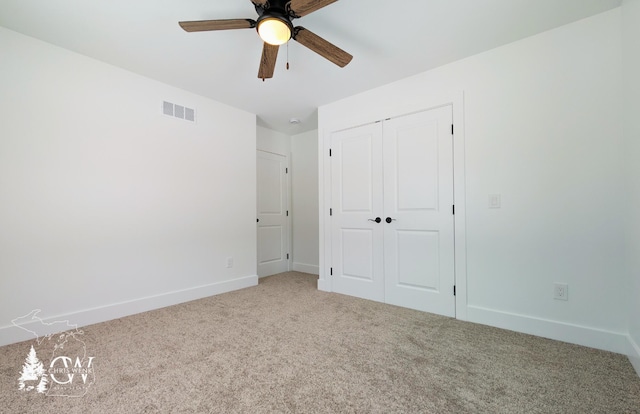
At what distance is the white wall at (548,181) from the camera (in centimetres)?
203

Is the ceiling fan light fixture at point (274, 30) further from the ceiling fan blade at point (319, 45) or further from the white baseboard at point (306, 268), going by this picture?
the white baseboard at point (306, 268)

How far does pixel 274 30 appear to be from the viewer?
1760 millimetres

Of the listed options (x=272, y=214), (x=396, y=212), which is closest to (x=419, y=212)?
(x=396, y=212)

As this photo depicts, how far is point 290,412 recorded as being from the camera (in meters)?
1.38

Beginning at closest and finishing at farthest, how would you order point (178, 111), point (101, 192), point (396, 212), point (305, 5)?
point (305, 5) → point (101, 192) → point (396, 212) → point (178, 111)

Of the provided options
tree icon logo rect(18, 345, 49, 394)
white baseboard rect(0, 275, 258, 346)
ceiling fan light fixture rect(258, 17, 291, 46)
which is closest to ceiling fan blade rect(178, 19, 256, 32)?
ceiling fan light fixture rect(258, 17, 291, 46)

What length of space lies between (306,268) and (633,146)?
4076 mm

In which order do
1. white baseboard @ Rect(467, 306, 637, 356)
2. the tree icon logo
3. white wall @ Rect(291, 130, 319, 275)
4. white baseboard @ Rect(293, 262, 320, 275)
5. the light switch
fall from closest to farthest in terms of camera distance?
the tree icon logo → white baseboard @ Rect(467, 306, 637, 356) → the light switch → white baseboard @ Rect(293, 262, 320, 275) → white wall @ Rect(291, 130, 319, 275)

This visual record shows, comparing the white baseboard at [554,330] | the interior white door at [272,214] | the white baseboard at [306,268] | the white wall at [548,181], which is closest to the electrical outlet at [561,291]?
the white wall at [548,181]

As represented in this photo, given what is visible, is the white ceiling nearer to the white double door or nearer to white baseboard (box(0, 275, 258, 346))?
the white double door

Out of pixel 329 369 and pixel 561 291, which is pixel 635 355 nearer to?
pixel 561 291

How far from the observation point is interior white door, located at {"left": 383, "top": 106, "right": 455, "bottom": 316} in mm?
2732

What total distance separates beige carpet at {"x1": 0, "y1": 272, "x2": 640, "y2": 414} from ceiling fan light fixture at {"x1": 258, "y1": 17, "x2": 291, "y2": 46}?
83.9 inches

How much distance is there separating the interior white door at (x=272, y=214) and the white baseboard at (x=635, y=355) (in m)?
4.03
